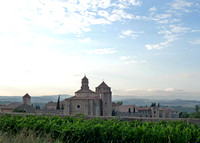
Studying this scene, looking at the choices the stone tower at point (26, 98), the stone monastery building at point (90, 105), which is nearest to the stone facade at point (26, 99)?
the stone tower at point (26, 98)

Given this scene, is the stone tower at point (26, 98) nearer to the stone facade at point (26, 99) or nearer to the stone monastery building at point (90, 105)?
the stone facade at point (26, 99)

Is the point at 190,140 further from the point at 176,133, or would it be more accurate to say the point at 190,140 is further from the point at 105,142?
the point at 105,142

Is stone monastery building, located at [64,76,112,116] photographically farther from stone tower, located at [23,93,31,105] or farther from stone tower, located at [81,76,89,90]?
stone tower, located at [23,93,31,105]

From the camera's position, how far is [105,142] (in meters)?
6.40

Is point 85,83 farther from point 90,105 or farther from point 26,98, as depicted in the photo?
point 26,98

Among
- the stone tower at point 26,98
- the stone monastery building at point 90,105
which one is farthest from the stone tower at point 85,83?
the stone tower at point 26,98

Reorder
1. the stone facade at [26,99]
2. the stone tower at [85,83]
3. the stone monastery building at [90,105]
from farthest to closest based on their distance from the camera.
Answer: the stone facade at [26,99], the stone tower at [85,83], the stone monastery building at [90,105]

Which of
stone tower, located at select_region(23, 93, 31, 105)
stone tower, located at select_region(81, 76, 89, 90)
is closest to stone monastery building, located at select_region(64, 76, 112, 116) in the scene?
stone tower, located at select_region(81, 76, 89, 90)

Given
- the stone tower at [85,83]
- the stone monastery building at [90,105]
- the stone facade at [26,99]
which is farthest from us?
the stone facade at [26,99]

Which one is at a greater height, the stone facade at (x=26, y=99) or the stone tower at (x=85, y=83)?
the stone tower at (x=85, y=83)

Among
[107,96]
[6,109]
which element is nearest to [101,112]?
[107,96]

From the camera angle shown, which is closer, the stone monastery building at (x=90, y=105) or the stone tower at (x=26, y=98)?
the stone monastery building at (x=90, y=105)

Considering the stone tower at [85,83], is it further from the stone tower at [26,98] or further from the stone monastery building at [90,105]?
the stone tower at [26,98]

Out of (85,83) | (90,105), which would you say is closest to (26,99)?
(85,83)
